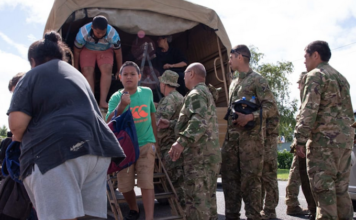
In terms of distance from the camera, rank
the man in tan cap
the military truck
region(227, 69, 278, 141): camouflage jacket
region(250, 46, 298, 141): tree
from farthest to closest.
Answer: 1. region(250, 46, 298, 141): tree
2. the military truck
3. the man in tan cap
4. region(227, 69, 278, 141): camouflage jacket

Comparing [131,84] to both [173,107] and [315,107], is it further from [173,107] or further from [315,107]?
[315,107]

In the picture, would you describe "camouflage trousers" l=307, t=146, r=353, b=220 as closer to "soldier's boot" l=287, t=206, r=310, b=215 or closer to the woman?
"soldier's boot" l=287, t=206, r=310, b=215

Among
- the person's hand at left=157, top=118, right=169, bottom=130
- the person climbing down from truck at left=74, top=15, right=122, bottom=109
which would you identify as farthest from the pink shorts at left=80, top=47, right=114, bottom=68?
the person's hand at left=157, top=118, right=169, bottom=130

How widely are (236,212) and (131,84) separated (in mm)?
1855

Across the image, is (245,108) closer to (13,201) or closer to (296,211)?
(296,211)

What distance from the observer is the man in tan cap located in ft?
15.0

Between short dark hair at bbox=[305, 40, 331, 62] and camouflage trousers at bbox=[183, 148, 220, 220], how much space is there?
1.56 m

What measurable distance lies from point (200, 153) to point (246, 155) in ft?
2.02

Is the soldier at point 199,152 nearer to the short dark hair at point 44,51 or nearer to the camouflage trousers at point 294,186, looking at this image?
the short dark hair at point 44,51

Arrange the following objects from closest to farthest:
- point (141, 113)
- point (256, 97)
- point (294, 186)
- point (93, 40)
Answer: point (141, 113)
point (256, 97)
point (294, 186)
point (93, 40)

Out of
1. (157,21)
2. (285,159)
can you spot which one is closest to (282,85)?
(285,159)

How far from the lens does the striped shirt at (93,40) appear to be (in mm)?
4930

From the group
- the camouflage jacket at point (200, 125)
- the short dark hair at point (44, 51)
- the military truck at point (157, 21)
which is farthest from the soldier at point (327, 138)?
the short dark hair at point (44, 51)

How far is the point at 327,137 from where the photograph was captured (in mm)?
3395
